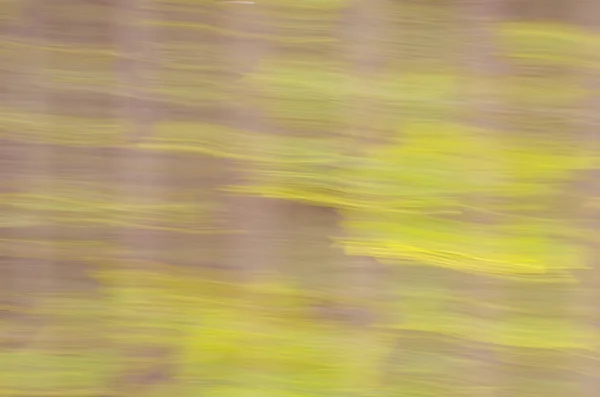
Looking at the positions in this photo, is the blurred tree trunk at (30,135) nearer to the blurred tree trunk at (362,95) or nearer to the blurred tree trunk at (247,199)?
the blurred tree trunk at (247,199)

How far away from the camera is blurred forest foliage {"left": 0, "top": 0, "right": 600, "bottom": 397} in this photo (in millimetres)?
1402

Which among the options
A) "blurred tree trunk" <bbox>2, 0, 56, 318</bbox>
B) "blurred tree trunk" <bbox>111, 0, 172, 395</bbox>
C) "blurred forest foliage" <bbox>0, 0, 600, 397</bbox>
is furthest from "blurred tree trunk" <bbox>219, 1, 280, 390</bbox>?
"blurred tree trunk" <bbox>2, 0, 56, 318</bbox>

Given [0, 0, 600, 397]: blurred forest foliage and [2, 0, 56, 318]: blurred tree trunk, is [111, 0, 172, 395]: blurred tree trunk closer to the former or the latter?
[0, 0, 600, 397]: blurred forest foliage

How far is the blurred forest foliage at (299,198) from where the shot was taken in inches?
55.2

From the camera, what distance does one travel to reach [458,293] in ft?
4.74

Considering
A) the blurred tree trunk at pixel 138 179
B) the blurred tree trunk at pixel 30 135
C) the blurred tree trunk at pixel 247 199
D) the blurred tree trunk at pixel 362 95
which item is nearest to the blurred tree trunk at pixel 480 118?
the blurred tree trunk at pixel 362 95

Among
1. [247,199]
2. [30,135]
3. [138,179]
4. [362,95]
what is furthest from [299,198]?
[30,135]

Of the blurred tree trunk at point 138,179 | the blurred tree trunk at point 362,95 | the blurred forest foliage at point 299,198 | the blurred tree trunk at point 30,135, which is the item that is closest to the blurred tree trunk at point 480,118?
the blurred forest foliage at point 299,198

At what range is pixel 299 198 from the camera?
144cm

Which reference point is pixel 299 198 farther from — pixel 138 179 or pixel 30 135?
pixel 30 135

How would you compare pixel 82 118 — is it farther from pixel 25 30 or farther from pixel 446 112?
pixel 446 112

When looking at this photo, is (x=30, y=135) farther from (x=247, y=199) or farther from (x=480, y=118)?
(x=480, y=118)

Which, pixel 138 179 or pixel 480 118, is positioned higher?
pixel 480 118

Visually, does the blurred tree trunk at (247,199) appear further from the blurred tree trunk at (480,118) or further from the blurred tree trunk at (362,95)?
the blurred tree trunk at (480,118)
